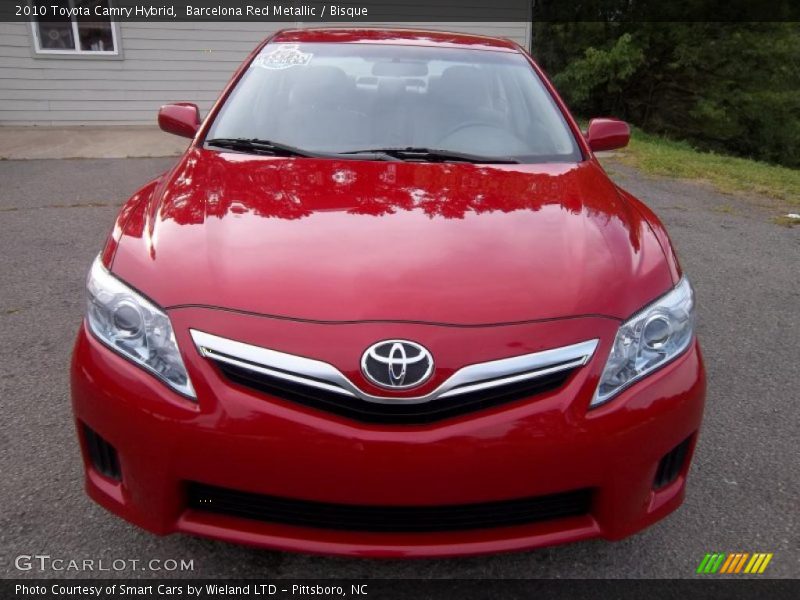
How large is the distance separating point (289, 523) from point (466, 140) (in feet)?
5.80

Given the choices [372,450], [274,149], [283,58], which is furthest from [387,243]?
[283,58]

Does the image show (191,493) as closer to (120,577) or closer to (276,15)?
(120,577)

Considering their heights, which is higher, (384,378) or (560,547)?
(384,378)

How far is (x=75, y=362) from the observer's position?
1825 mm

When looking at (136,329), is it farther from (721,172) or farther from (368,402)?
(721,172)

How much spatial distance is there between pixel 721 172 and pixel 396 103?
6912mm

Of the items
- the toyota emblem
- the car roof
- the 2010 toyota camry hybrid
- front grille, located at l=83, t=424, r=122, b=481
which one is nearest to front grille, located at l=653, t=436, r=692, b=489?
the 2010 toyota camry hybrid

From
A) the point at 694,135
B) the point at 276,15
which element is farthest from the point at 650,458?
the point at 694,135

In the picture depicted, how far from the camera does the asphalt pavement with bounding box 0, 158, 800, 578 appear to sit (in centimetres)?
201

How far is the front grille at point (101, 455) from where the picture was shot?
1.77 m

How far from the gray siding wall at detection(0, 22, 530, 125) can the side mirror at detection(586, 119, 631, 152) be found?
29.7 feet

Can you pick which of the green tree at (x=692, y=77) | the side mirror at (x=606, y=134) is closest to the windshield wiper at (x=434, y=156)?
the side mirror at (x=606, y=134)

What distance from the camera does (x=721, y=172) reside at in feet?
27.8

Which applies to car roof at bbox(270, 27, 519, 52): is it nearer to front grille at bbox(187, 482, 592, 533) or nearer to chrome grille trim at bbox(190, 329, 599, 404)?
chrome grille trim at bbox(190, 329, 599, 404)
